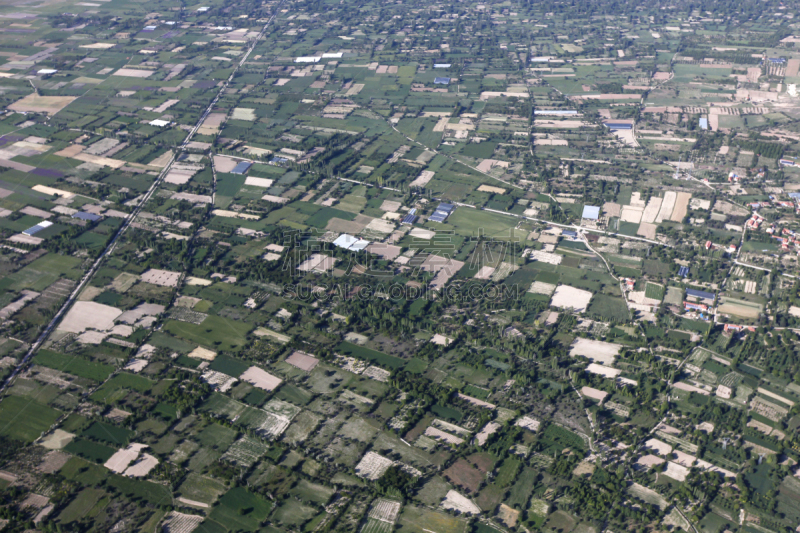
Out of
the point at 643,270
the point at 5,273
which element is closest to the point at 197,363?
the point at 5,273

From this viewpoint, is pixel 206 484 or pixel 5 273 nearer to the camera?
pixel 206 484

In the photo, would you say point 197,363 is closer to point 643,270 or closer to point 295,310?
point 295,310

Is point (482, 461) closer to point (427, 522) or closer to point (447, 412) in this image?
point (447, 412)

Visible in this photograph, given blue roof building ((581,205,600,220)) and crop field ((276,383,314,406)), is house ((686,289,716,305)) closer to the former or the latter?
blue roof building ((581,205,600,220))

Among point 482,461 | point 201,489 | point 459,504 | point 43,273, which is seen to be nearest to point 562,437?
point 482,461

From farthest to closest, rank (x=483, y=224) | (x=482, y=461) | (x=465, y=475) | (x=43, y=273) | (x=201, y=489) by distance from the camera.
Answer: (x=483, y=224)
(x=43, y=273)
(x=482, y=461)
(x=465, y=475)
(x=201, y=489)

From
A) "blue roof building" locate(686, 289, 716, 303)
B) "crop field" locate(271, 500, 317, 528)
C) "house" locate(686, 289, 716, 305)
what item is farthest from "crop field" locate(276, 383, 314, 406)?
"blue roof building" locate(686, 289, 716, 303)
